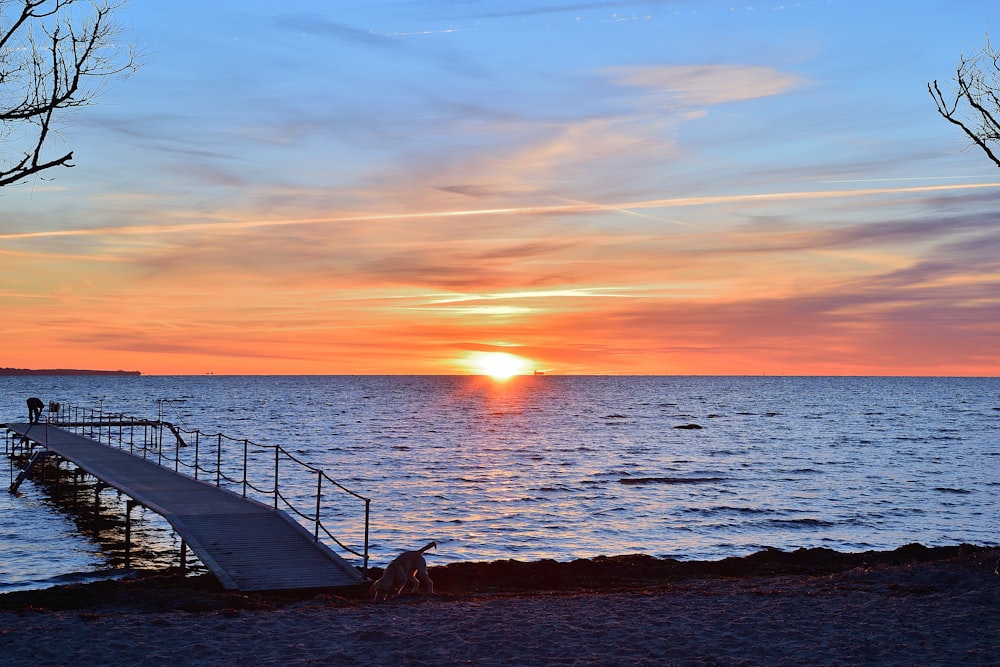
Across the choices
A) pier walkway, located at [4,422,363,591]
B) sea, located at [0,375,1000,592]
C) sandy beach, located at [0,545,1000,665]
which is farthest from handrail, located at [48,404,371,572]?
sandy beach, located at [0,545,1000,665]

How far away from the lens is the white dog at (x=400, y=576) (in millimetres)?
13195

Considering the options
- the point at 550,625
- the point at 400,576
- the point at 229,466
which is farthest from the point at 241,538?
the point at 229,466

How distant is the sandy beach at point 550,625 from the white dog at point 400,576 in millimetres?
328

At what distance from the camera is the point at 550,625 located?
1099 centimetres

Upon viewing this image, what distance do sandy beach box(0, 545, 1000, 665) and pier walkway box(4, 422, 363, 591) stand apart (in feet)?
2.33

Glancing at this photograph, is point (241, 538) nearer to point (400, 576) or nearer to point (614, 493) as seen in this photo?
point (400, 576)

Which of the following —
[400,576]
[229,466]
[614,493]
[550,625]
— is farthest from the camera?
[229,466]

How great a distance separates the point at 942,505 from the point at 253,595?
93.6 feet

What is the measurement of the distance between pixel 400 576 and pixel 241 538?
15.4ft

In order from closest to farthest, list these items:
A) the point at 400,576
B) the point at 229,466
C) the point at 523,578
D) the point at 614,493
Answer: the point at 400,576, the point at 523,578, the point at 614,493, the point at 229,466

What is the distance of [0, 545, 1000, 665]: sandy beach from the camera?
9469 millimetres

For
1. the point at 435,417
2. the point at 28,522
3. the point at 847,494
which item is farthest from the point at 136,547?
the point at 435,417

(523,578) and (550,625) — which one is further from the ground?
(550,625)

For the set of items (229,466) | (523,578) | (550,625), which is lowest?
(229,466)
